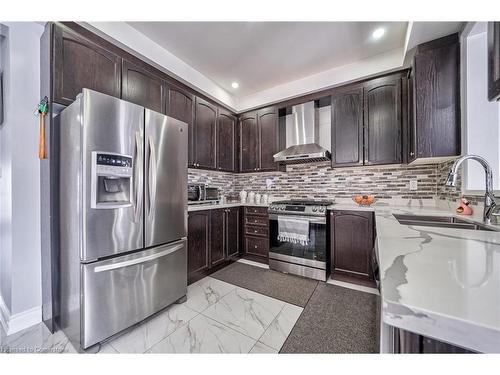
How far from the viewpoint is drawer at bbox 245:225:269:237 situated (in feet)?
9.28

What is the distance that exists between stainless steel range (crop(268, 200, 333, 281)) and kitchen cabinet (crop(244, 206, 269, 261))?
148mm

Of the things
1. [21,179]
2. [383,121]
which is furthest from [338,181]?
[21,179]

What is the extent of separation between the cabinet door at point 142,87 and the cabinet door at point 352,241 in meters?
2.38

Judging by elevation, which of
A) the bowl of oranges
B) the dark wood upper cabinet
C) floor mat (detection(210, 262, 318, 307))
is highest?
the dark wood upper cabinet

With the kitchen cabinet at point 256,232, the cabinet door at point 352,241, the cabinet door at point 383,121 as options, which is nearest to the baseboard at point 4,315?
the kitchen cabinet at point 256,232

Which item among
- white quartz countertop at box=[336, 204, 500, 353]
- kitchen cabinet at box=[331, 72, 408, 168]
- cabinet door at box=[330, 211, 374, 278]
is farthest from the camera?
kitchen cabinet at box=[331, 72, 408, 168]

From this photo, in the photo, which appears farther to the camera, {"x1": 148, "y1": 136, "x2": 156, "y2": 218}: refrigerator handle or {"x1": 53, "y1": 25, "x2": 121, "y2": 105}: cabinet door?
{"x1": 148, "y1": 136, "x2": 156, "y2": 218}: refrigerator handle

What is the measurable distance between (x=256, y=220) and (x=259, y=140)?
1.28 m

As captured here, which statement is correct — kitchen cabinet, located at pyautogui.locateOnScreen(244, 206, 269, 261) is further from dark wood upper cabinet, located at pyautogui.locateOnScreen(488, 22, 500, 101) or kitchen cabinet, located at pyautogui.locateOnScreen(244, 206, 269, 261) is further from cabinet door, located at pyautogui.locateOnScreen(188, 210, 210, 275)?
dark wood upper cabinet, located at pyautogui.locateOnScreen(488, 22, 500, 101)

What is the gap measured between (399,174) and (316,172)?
1.02 metres

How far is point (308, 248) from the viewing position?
7.93ft

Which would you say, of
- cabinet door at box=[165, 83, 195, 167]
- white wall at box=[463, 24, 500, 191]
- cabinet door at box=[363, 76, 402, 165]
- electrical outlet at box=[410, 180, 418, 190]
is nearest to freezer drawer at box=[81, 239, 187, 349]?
cabinet door at box=[165, 83, 195, 167]

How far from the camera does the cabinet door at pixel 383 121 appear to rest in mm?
2250

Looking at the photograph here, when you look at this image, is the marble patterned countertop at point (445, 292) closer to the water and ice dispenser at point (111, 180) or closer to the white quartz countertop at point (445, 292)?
the white quartz countertop at point (445, 292)
